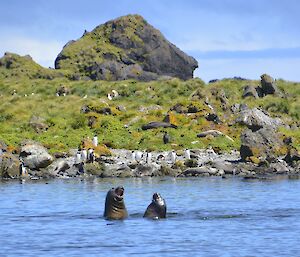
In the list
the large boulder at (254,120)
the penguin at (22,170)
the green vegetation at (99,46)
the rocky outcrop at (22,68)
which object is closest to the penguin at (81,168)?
the penguin at (22,170)

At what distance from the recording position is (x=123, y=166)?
157 feet

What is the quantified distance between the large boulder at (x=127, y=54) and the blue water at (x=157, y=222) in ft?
205

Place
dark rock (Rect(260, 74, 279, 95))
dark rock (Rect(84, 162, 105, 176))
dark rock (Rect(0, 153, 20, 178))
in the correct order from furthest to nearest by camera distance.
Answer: dark rock (Rect(260, 74, 279, 95)) < dark rock (Rect(84, 162, 105, 176)) < dark rock (Rect(0, 153, 20, 178))

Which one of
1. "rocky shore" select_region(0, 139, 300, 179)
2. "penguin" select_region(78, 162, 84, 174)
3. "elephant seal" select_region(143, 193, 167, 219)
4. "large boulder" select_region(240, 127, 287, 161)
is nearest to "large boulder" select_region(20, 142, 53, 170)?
"rocky shore" select_region(0, 139, 300, 179)

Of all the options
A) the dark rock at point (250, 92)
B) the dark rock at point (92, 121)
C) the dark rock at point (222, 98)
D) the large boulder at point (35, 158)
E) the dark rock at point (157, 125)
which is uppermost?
the dark rock at point (250, 92)

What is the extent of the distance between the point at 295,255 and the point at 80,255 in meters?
4.93

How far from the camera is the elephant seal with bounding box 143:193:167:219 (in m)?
26.9

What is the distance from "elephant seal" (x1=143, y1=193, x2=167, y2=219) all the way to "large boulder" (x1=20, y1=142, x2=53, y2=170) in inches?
824

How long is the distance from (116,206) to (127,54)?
8109 cm

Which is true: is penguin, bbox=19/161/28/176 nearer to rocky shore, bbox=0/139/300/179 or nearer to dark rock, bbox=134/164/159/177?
rocky shore, bbox=0/139/300/179

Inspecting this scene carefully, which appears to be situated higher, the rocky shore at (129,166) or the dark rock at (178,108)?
the dark rock at (178,108)

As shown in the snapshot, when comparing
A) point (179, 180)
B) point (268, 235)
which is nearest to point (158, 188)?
point (179, 180)

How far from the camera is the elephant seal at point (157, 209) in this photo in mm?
26891

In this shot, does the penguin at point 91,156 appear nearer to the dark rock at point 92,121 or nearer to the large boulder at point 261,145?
the large boulder at point 261,145
